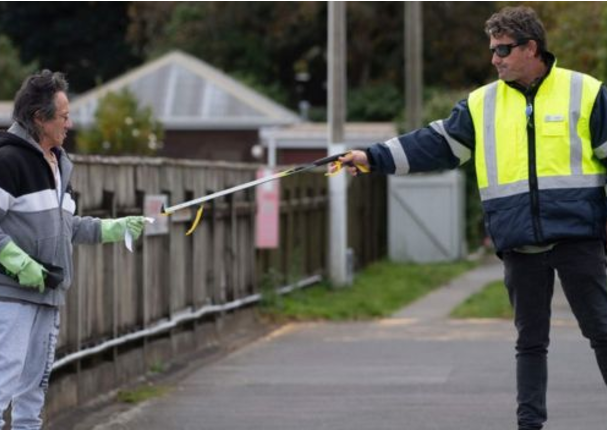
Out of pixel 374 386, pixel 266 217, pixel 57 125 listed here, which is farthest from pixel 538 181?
pixel 266 217

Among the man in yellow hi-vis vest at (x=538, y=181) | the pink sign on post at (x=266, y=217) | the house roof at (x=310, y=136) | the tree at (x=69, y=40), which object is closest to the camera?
the man in yellow hi-vis vest at (x=538, y=181)

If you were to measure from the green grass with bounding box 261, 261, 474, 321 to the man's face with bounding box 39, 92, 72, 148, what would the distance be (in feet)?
32.6

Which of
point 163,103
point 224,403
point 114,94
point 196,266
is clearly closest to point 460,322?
point 196,266

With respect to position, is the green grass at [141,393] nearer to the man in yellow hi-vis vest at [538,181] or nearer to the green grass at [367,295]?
the man in yellow hi-vis vest at [538,181]

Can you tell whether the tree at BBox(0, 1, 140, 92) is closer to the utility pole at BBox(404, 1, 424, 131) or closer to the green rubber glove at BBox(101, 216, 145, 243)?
the utility pole at BBox(404, 1, 424, 131)

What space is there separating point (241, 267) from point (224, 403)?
18.4ft

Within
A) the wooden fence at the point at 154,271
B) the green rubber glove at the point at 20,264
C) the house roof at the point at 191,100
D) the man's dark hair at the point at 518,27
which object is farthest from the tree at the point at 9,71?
the green rubber glove at the point at 20,264

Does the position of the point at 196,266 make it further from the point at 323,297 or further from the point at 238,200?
the point at 323,297

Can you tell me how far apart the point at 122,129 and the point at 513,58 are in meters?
26.6

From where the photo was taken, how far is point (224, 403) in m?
10.2

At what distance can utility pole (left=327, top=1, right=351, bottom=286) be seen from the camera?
65.9ft

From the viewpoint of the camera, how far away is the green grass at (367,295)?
17.1 metres

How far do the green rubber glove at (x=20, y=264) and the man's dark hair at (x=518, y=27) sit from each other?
233 centimetres

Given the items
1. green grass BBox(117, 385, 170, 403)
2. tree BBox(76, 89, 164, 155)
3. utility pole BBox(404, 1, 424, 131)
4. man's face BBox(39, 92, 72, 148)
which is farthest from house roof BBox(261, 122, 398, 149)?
man's face BBox(39, 92, 72, 148)
